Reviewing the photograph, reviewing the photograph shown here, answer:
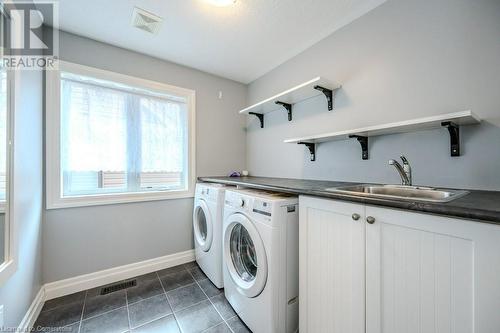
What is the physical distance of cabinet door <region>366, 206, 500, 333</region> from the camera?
63 cm

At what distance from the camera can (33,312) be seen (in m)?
1.42

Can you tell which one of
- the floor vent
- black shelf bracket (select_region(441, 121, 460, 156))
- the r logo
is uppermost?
the r logo

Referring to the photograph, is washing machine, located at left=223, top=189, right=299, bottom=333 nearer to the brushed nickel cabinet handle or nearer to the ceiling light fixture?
the brushed nickel cabinet handle

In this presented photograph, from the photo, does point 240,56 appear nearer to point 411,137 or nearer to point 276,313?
point 411,137

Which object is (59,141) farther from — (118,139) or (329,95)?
(329,95)

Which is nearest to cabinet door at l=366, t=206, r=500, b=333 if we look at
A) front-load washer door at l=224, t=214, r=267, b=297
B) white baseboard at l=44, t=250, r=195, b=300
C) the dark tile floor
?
front-load washer door at l=224, t=214, r=267, b=297

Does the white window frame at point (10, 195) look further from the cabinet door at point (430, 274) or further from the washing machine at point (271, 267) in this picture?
the cabinet door at point (430, 274)

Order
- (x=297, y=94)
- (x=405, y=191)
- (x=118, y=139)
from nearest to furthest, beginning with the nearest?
(x=405, y=191) < (x=297, y=94) < (x=118, y=139)

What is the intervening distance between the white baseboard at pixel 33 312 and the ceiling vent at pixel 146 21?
230cm

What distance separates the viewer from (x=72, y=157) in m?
1.84

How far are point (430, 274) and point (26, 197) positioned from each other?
2.28 m

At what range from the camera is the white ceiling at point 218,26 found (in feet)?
4.91

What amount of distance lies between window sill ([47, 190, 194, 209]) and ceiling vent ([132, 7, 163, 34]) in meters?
1.58

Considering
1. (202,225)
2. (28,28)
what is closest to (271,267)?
(202,225)
